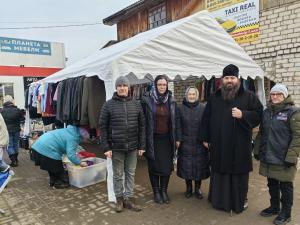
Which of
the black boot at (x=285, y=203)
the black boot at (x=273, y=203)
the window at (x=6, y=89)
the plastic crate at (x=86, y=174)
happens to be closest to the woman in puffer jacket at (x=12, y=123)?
the plastic crate at (x=86, y=174)

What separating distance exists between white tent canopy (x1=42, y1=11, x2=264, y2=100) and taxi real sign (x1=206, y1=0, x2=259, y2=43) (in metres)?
1.94

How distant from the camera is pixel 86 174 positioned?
4.92 meters

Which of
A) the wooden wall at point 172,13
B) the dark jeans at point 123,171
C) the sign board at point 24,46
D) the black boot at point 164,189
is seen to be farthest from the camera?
the sign board at point 24,46

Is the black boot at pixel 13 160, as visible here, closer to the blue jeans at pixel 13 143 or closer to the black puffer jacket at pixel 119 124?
the blue jeans at pixel 13 143

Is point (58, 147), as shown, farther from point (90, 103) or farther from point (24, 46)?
point (24, 46)

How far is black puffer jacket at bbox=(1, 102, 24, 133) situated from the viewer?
6539 millimetres

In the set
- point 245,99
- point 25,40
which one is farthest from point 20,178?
point 25,40

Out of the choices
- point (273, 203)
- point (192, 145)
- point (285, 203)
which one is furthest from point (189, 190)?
point (285, 203)

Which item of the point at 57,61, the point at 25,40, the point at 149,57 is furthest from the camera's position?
the point at 57,61

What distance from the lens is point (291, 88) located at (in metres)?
6.60

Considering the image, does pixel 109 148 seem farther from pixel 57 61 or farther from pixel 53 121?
pixel 57 61

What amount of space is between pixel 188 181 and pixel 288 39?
433 centimetres

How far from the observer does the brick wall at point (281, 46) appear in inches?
254

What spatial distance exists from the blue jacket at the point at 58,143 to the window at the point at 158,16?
6.99 meters
